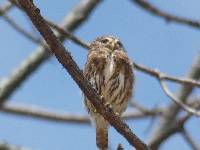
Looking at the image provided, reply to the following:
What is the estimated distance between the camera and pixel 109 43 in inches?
217

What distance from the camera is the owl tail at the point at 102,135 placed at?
4613 mm

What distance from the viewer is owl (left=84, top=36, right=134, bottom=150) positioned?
4.99m

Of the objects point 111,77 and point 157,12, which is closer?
point 111,77

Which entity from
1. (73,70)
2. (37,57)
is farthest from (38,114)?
(73,70)

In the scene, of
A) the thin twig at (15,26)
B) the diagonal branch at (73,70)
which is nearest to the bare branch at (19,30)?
the thin twig at (15,26)

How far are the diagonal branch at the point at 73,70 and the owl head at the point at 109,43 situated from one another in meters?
1.66

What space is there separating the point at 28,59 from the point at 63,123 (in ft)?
5.81

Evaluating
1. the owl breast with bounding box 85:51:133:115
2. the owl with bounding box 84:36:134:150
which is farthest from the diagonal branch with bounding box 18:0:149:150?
the owl breast with bounding box 85:51:133:115

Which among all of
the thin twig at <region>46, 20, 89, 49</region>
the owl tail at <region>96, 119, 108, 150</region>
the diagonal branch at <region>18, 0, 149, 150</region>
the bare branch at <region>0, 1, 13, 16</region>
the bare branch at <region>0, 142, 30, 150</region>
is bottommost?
the diagonal branch at <region>18, 0, 149, 150</region>

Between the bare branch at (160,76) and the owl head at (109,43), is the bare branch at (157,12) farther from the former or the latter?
the owl head at (109,43)

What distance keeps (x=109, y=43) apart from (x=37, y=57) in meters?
1.52

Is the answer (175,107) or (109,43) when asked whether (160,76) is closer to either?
(109,43)

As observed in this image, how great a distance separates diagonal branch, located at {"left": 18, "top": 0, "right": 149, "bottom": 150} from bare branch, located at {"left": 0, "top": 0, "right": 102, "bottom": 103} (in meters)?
2.88

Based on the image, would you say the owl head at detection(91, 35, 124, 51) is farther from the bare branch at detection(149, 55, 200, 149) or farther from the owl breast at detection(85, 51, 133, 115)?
the bare branch at detection(149, 55, 200, 149)
